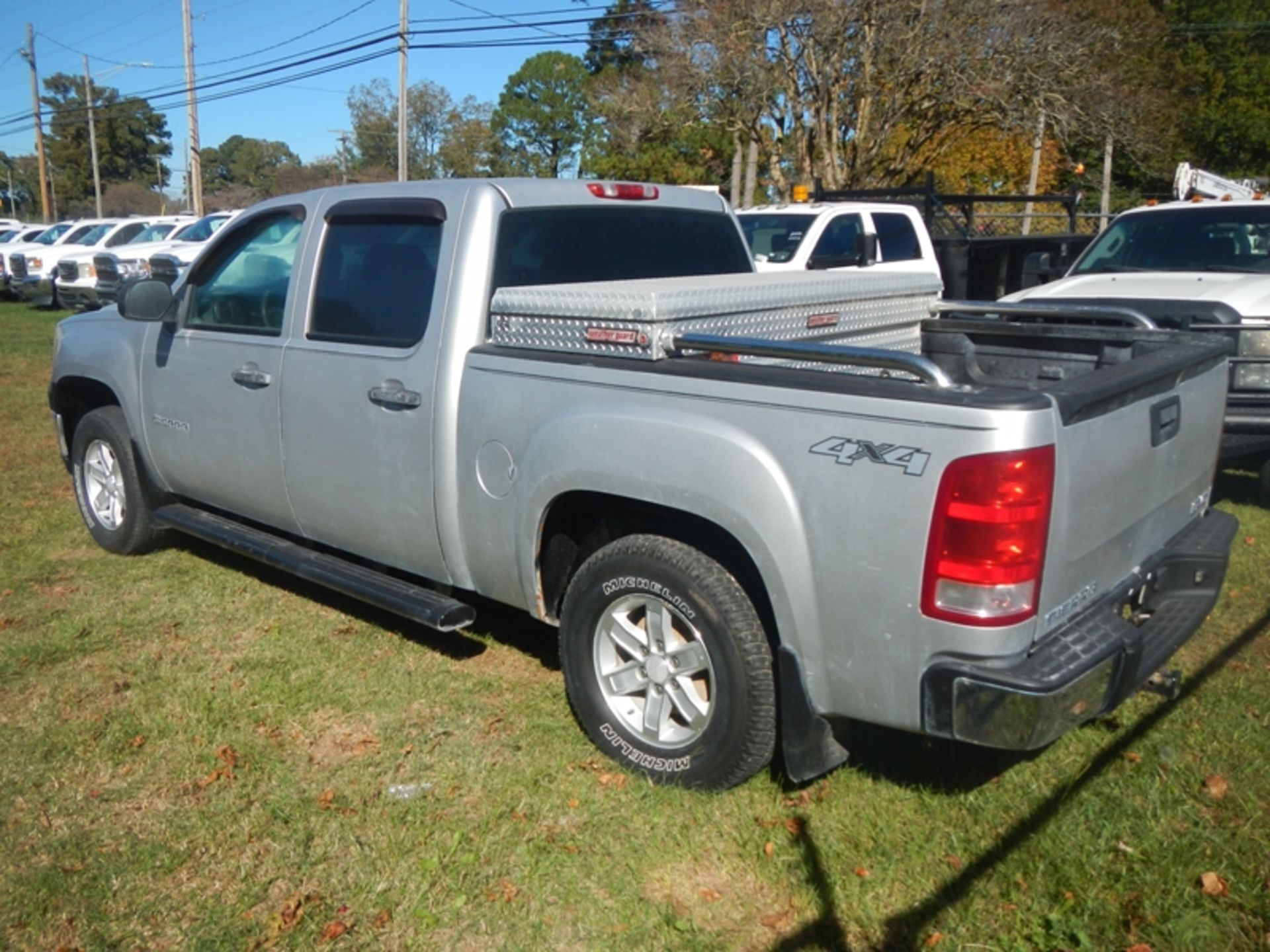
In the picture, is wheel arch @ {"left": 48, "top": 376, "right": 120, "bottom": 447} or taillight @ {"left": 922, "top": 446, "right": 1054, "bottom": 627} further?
wheel arch @ {"left": 48, "top": 376, "right": 120, "bottom": 447}

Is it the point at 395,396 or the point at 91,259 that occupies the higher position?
the point at 91,259

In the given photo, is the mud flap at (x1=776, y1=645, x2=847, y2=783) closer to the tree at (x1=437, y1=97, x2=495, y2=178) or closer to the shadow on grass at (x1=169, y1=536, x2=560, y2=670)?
the shadow on grass at (x1=169, y1=536, x2=560, y2=670)

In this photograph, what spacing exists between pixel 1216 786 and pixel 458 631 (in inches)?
122

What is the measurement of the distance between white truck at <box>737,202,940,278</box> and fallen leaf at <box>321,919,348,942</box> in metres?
8.88

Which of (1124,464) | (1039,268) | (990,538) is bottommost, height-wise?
(990,538)

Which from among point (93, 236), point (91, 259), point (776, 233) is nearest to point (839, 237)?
point (776, 233)

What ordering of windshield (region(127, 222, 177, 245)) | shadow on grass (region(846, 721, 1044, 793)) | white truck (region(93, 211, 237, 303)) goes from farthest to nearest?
windshield (region(127, 222, 177, 245))
white truck (region(93, 211, 237, 303))
shadow on grass (region(846, 721, 1044, 793))

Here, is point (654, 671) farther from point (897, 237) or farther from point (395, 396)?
point (897, 237)

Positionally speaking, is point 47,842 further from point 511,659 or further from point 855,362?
point 855,362

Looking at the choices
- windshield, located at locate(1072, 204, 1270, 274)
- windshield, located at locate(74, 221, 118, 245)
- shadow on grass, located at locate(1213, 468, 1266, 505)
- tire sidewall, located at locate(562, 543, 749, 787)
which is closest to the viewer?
tire sidewall, located at locate(562, 543, 749, 787)

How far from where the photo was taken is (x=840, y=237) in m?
11.9

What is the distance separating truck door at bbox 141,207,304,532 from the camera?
16.2 ft

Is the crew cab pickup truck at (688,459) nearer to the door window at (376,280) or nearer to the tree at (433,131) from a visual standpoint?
the door window at (376,280)

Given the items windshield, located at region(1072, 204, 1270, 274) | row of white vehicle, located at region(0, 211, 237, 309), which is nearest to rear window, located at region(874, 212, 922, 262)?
windshield, located at region(1072, 204, 1270, 274)
